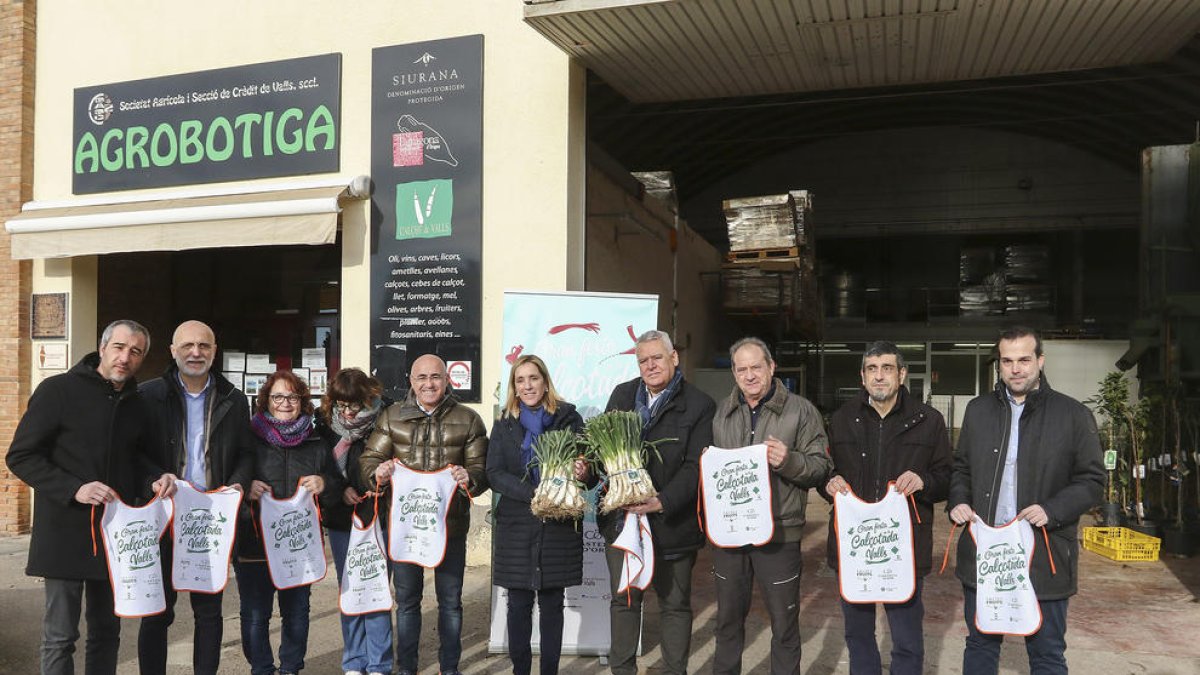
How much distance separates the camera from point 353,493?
4398 mm

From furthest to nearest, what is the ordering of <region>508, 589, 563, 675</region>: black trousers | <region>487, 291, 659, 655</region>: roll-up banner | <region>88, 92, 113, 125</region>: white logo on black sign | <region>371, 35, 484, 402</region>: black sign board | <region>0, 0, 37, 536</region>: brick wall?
<region>0, 0, 37, 536</region>: brick wall → <region>88, 92, 113, 125</region>: white logo on black sign → <region>371, 35, 484, 402</region>: black sign board → <region>487, 291, 659, 655</region>: roll-up banner → <region>508, 589, 563, 675</region>: black trousers

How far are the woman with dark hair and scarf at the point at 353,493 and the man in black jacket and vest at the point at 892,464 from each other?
7.60 feet

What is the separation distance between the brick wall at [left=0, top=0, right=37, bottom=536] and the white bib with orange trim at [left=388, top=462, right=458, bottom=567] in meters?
6.22

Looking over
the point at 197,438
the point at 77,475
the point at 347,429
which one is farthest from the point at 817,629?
the point at 77,475

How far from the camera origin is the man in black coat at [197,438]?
3895 mm

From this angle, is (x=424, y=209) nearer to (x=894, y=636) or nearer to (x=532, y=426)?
(x=532, y=426)

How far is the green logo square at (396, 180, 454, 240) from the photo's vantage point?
279 inches

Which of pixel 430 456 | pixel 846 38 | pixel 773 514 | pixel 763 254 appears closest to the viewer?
pixel 773 514

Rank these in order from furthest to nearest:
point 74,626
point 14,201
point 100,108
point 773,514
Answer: point 14,201 < point 100,108 < point 773,514 < point 74,626

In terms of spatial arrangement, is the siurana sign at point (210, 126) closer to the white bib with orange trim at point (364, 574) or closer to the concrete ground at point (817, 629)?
the concrete ground at point (817, 629)

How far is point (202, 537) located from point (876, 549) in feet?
10.1

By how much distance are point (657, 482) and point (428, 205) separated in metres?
3.98

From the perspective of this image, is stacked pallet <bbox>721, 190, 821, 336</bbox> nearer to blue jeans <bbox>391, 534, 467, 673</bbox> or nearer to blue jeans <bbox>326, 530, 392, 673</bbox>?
blue jeans <bbox>391, 534, 467, 673</bbox>

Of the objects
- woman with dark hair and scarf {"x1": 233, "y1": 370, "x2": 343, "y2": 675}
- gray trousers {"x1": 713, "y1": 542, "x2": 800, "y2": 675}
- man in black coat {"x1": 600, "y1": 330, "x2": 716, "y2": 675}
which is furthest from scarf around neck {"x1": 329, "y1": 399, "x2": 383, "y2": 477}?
gray trousers {"x1": 713, "y1": 542, "x2": 800, "y2": 675}
